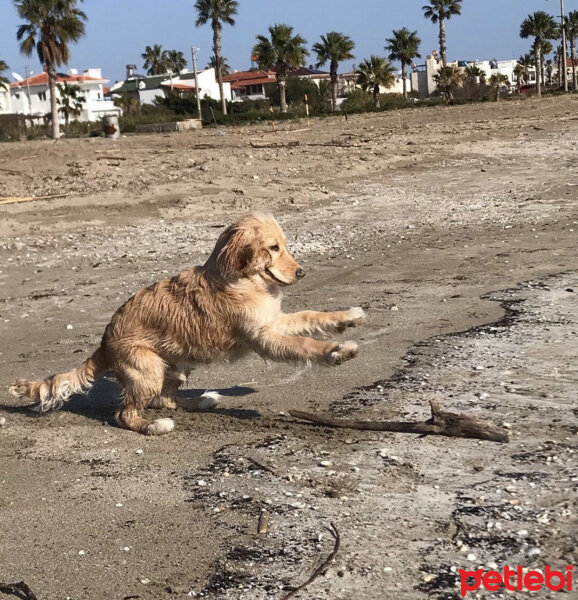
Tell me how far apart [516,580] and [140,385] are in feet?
10.3

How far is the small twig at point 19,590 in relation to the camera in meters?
4.06

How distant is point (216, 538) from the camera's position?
4.49m

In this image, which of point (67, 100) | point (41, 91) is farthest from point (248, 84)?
point (67, 100)

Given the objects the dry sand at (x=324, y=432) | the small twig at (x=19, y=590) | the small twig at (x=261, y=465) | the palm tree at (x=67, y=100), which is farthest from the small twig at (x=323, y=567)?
the palm tree at (x=67, y=100)

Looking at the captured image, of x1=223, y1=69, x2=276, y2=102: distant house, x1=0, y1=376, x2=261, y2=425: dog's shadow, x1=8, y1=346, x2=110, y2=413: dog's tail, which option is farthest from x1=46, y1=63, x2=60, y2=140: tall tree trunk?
x1=223, y1=69, x2=276, y2=102: distant house

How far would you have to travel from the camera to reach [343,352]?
5547mm

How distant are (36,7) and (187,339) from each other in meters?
47.7

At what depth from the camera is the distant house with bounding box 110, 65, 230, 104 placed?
97.1 m

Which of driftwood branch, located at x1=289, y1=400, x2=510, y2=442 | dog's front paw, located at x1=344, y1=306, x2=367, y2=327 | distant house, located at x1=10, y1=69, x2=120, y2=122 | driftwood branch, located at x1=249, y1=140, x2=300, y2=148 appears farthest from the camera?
distant house, located at x1=10, y1=69, x2=120, y2=122

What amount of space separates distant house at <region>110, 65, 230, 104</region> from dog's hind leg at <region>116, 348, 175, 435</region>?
8959 cm

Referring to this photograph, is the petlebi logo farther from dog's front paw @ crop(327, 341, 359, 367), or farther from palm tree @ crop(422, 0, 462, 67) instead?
palm tree @ crop(422, 0, 462, 67)

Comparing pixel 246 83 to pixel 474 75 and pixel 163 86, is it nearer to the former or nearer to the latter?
pixel 163 86

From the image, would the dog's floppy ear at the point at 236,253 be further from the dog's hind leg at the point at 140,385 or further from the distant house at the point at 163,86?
the distant house at the point at 163,86

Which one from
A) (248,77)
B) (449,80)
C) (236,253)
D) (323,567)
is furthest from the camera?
(248,77)
